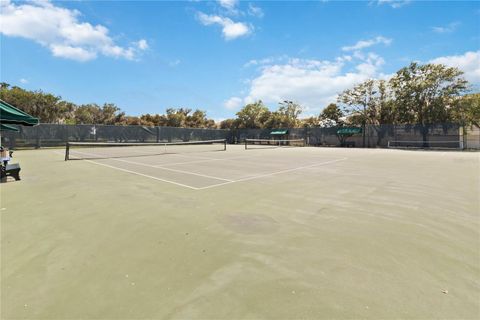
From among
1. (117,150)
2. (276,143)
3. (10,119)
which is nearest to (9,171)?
(10,119)

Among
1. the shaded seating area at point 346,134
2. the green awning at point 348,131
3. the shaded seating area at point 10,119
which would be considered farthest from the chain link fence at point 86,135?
the shaded seating area at point 10,119

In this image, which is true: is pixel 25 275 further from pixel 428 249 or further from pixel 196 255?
pixel 428 249

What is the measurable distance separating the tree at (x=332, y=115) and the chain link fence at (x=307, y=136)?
824 cm

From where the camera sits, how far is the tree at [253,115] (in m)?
49.0

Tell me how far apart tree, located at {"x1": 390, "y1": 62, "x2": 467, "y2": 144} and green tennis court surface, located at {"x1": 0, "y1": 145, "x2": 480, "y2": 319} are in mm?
29954

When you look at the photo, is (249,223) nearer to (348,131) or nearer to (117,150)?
(117,150)

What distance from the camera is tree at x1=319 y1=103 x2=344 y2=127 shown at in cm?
4166

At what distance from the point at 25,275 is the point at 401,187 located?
24.8 feet

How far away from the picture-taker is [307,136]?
36.6m

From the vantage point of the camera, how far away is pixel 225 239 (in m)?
3.52

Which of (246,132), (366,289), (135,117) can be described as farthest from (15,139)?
(135,117)

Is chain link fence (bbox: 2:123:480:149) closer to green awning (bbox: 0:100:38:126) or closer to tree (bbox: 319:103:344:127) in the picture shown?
tree (bbox: 319:103:344:127)

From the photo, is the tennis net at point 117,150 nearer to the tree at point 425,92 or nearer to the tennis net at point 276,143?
the tennis net at point 276,143

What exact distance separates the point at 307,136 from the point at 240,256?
3505 cm
